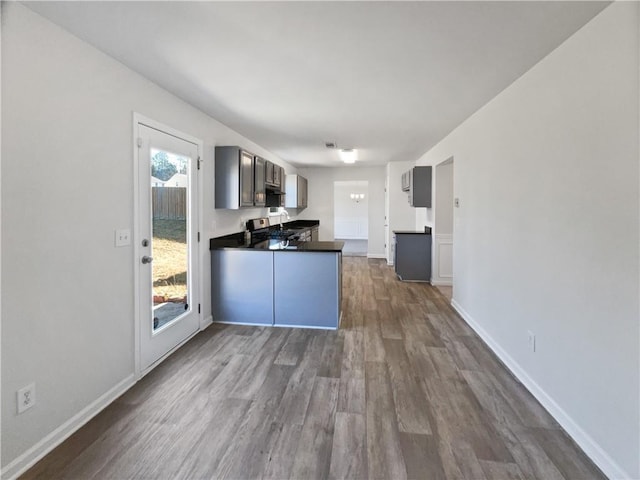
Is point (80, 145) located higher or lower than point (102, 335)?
higher

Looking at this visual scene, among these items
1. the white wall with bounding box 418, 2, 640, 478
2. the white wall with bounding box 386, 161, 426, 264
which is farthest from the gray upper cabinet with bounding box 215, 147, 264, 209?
the white wall with bounding box 386, 161, 426, 264

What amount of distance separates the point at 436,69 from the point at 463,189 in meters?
1.83

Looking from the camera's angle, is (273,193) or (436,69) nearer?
(436,69)

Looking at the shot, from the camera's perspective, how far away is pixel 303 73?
7.88ft

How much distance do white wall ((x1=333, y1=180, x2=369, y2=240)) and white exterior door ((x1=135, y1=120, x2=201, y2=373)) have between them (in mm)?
9974

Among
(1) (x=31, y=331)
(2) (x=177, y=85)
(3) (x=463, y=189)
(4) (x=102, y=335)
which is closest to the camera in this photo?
(1) (x=31, y=331)

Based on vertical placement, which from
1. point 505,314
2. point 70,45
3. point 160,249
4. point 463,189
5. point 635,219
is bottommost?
point 505,314

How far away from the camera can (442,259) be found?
5.34 meters

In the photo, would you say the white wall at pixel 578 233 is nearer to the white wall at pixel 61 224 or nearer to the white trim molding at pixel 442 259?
the white trim molding at pixel 442 259

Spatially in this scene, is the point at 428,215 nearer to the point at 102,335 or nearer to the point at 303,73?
the point at 303,73

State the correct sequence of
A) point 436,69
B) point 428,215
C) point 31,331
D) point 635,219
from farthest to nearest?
point 428,215, point 436,69, point 31,331, point 635,219

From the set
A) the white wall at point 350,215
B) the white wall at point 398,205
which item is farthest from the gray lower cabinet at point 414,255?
the white wall at point 350,215

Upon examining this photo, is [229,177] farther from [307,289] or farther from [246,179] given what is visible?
[307,289]

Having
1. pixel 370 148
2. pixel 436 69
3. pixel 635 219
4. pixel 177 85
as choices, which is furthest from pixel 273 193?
pixel 635 219
